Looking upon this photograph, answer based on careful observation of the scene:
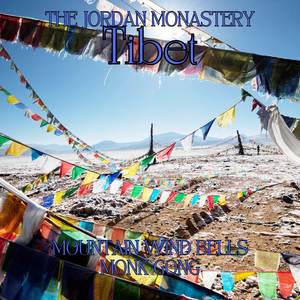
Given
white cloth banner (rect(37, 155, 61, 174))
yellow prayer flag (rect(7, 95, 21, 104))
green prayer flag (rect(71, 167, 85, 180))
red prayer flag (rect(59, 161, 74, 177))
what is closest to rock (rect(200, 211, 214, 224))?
green prayer flag (rect(71, 167, 85, 180))

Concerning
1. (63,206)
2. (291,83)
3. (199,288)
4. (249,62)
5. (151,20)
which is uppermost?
(151,20)

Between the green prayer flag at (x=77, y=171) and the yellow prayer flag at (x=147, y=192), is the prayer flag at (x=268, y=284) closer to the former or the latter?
the green prayer flag at (x=77, y=171)

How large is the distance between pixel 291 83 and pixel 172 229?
17.4 ft

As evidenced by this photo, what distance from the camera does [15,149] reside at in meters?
4.84

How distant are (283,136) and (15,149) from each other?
14.8ft

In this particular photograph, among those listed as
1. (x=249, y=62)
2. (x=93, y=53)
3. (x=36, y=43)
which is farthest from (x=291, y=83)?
(x=36, y=43)

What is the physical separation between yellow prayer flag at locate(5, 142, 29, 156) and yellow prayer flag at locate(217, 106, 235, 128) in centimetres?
367

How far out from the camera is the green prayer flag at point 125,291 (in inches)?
89.7

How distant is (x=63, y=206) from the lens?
32.7 ft

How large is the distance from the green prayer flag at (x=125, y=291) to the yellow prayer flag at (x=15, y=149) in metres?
3.31

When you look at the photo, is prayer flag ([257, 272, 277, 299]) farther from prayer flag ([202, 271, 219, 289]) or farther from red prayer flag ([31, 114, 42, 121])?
red prayer flag ([31, 114, 42, 121])

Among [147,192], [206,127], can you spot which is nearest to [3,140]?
[147,192]

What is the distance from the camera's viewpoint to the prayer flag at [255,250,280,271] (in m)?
2.96

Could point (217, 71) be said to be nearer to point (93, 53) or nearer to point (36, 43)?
point (93, 53)
